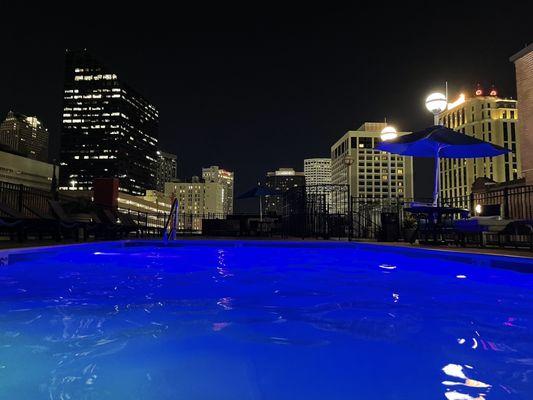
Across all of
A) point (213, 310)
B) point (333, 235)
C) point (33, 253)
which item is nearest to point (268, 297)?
point (213, 310)

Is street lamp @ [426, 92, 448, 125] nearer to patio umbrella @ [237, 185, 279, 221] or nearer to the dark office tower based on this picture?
patio umbrella @ [237, 185, 279, 221]

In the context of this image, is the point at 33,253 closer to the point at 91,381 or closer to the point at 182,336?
the point at 182,336

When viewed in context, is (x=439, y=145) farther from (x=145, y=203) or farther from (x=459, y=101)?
(x=459, y=101)

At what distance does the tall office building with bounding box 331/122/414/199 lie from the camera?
94.1 metres

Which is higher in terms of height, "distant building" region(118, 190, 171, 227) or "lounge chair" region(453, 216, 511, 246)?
"distant building" region(118, 190, 171, 227)

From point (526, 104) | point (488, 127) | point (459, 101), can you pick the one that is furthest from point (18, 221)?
point (459, 101)

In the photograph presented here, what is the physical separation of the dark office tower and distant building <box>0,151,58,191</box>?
283 feet

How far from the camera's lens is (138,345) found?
2.42 meters

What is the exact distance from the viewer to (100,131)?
12975cm

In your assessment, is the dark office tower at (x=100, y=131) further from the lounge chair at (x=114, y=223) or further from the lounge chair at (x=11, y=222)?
the lounge chair at (x=11, y=222)

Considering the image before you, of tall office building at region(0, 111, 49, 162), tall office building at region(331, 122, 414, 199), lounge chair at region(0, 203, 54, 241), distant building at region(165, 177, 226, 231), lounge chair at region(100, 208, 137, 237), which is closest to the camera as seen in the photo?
lounge chair at region(0, 203, 54, 241)

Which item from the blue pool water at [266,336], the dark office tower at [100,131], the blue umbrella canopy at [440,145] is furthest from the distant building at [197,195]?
the blue pool water at [266,336]

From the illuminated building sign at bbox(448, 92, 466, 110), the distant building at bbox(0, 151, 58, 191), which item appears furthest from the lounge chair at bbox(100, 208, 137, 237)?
the illuminated building sign at bbox(448, 92, 466, 110)

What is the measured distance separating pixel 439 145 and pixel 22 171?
38.0 meters
